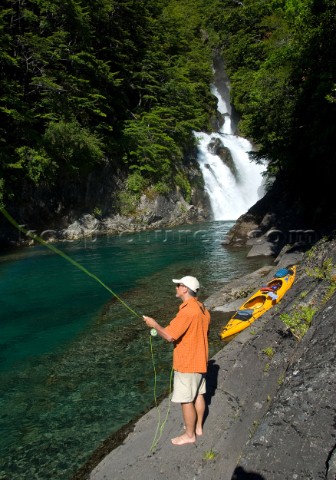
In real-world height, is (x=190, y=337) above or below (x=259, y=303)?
above

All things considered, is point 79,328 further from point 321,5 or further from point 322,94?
point 321,5

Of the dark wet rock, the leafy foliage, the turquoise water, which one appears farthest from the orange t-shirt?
the leafy foliage

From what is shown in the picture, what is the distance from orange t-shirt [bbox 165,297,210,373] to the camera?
464 cm

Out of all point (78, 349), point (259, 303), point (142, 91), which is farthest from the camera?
point (142, 91)

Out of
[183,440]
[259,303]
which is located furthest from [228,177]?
[183,440]

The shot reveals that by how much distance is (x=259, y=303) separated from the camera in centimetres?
1059

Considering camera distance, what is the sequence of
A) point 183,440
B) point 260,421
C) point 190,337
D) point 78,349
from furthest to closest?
point 78,349, point 183,440, point 260,421, point 190,337

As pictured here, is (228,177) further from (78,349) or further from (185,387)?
(185,387)

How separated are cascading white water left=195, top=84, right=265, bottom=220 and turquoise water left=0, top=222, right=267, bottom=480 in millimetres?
18286

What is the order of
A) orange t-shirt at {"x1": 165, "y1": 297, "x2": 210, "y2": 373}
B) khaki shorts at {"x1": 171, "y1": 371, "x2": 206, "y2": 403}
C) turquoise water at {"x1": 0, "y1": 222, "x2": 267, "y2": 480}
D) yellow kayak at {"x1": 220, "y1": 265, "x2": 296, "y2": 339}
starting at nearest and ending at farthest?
orange t-shirt at {"x1": 165, "y1": 297, "x2": 210, "y2": 373} < khaki shorts at {"x1": 171, "y1": 371, "x2": 206, "y2": 403} < turquoise water at {"x1": 0, "y1": 222, "x2": 267, "y2": 480} < yellow kayak at {"x1": 220, "y1": 265, "x2": 296, "y2": 339}

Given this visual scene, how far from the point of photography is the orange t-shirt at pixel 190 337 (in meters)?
4.64

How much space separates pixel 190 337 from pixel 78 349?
232 inches

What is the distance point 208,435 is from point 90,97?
26314 millimetres

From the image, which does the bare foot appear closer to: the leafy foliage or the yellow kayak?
the yellow kayak
